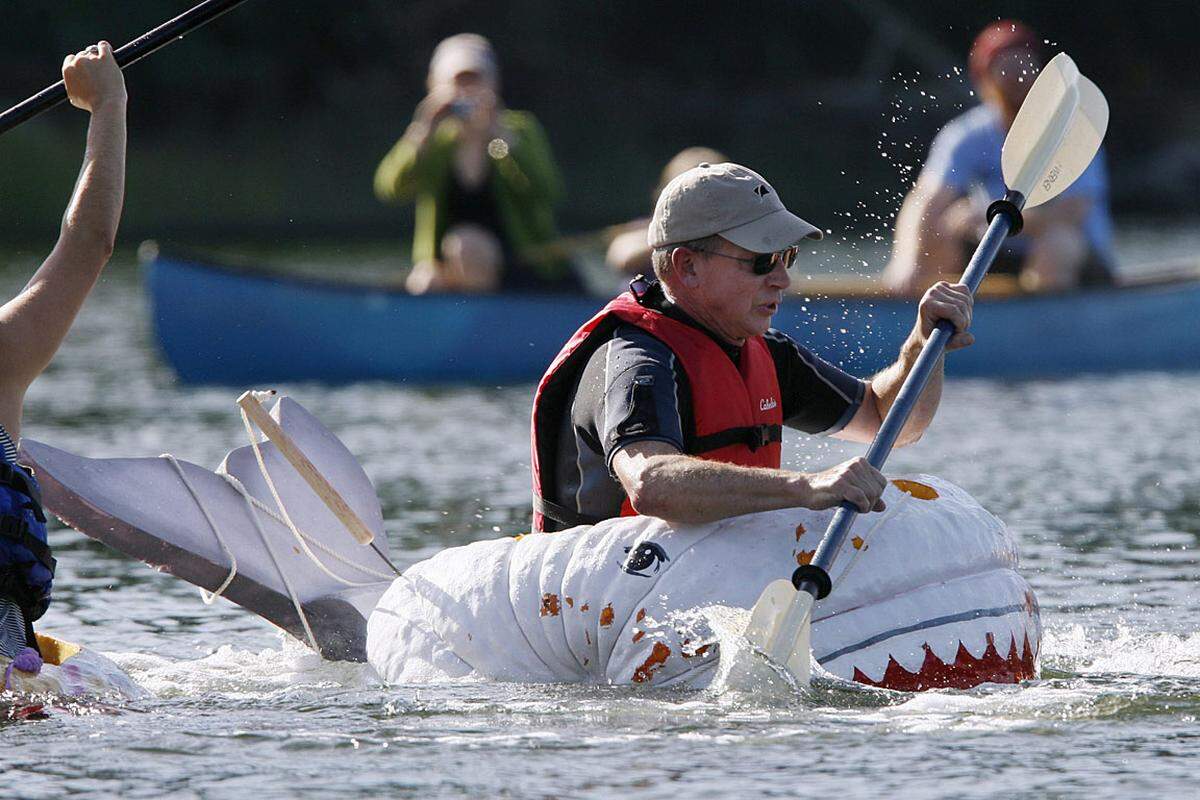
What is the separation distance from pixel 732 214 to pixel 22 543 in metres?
1.53

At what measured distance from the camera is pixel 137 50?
4.72 meters

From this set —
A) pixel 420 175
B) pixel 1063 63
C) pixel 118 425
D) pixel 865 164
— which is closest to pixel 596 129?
pixel 865 164

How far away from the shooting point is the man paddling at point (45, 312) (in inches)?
158

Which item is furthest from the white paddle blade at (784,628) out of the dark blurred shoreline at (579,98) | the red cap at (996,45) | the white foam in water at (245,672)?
the dark blurred shoreline at (579,98)

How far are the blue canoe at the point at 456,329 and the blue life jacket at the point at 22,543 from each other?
637cm

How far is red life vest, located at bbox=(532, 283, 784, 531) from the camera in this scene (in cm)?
452

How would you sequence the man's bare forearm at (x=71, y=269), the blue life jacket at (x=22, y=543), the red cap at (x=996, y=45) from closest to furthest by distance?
the man's bare forearm at (x=71, y=269) → the blue life jacket at (x=22, y=543) → the red cap at (x=996, y=45)

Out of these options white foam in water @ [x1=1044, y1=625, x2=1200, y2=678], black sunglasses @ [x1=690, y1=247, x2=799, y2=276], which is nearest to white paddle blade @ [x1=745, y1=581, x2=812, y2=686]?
black sunglasses @ [x1=690, y1=247, x2=799, y2=276]

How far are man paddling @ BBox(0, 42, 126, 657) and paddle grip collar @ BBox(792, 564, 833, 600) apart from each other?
141cm

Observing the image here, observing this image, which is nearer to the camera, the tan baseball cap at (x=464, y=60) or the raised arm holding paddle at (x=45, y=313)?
the raised arm holding paddle at (x=45, y=313)

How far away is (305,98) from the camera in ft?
94.2

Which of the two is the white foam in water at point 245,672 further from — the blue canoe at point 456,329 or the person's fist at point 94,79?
the blue canoe at point 456,329

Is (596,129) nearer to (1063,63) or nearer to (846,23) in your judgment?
(846,23)

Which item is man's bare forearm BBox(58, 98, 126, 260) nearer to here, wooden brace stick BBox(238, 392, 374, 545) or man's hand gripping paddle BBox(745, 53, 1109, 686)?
wooden brace stick BBox(238, 392, 374, 545)
